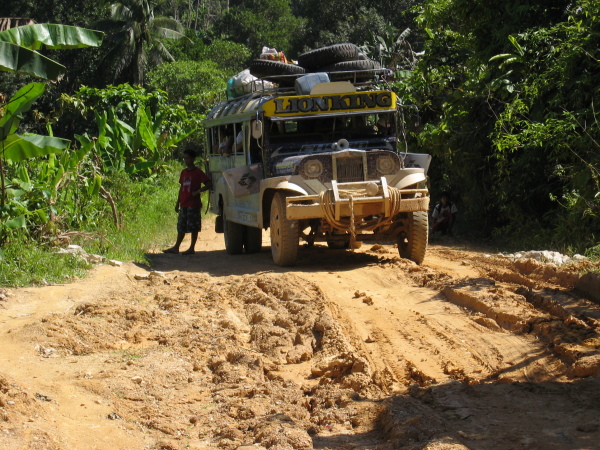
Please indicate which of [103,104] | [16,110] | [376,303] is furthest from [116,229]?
[103,104]

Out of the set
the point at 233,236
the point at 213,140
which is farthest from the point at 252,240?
the point at 213,140

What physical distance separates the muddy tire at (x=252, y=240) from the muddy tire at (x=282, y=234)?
1.92 meters

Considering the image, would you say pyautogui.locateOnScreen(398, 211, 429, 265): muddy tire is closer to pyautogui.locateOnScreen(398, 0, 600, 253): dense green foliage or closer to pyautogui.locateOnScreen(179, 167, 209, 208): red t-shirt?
pyautogui.locateOnScreen(398, 0, 600, 253): dense green foliage

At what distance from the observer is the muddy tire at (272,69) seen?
1162cm

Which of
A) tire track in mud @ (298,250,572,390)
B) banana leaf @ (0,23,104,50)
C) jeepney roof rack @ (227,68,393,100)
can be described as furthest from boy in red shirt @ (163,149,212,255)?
banana leaf @ (0,23,104,50)

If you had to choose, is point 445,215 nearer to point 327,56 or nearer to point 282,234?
point 327,56

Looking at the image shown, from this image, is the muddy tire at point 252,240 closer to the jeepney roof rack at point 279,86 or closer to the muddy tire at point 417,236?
the jeepney roof rack at point 279,86

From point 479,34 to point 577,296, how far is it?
24.9 feet

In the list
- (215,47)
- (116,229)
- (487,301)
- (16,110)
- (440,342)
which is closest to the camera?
(440,342)

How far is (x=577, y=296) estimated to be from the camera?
24.1 ft

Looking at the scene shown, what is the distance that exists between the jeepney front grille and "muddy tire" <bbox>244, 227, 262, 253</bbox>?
8.97ft

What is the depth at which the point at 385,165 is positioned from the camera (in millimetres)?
10375

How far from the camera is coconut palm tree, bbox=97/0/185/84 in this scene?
36844 millimetres

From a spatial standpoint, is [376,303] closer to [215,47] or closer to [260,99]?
[260,99]
